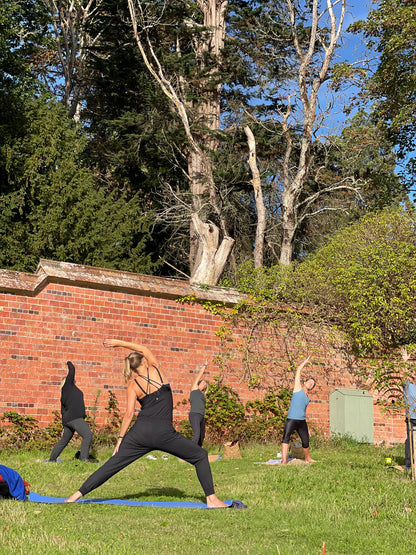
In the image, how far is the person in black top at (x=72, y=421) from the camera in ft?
32.9

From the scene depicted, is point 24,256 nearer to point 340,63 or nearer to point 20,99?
point 20,99

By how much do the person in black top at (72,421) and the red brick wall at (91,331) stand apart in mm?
941

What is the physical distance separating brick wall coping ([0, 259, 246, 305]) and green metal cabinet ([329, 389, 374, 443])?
130 inches

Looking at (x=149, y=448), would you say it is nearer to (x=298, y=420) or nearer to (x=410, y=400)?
(x=298, y=420)

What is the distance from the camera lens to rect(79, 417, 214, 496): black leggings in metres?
6.71

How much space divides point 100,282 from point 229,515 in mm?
6338

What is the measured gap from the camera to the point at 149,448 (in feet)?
22.3

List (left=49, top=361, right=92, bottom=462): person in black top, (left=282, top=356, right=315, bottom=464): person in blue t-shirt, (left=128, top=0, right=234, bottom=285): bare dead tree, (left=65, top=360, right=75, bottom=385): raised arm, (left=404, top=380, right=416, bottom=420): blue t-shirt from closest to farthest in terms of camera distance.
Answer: (left=404, top=380, right=416, bottom=420): blue t-shirt → (left=49, top=361, right=92, bottom=462): person in black top → (left=65, top=360, right=75, bottom=385): raised arm → (left=282, top=356, right=315, bottom=464): person in blue t-shirt → (left=128, top=0, right=234, bottom=285): bare dead tree

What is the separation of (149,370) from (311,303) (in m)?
8.74

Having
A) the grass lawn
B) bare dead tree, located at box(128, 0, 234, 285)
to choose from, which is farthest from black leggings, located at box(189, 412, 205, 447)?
bare dead tree, located at box(128, 0, 234, 285)

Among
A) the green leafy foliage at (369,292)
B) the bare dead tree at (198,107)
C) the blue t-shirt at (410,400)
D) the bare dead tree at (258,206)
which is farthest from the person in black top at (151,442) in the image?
the bare dead tree at (258,206)

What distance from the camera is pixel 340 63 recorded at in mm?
20594

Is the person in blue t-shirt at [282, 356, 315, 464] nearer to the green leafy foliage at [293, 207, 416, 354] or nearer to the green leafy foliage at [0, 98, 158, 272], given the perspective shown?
the green leafy foliage at [293, 207, 416, 354]

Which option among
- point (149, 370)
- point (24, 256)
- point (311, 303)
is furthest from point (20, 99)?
point (149, 370)
